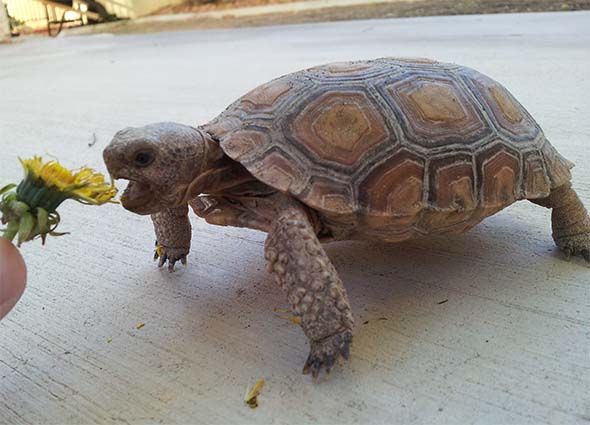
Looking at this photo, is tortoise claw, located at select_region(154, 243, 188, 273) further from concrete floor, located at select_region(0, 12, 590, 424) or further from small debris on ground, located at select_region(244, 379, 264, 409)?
small debris on ground, located at select_region(244, 379, 264, 409)

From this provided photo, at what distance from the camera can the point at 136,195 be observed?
1.43 metres

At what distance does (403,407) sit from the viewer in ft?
3.88

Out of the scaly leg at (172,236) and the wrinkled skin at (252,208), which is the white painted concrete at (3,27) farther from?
the wrinkled skin at (252,208)

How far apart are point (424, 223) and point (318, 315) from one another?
0.42 m

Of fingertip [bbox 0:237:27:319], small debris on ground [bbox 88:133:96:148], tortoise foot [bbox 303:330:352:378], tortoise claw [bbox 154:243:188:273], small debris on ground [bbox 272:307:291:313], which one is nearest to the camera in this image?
fingertip [bbox 0:237:27:319]

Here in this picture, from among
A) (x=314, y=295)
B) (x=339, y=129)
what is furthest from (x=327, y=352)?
(x=339, y=129)

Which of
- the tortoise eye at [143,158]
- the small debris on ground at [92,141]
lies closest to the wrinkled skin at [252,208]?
the tortoise eye at [143,158]

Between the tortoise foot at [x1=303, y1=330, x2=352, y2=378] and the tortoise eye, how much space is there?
593 millimetres

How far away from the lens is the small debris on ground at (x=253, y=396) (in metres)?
1.22

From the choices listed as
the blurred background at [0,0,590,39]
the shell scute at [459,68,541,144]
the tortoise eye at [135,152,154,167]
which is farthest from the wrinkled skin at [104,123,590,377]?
the blurred background at [0,0,590,39]

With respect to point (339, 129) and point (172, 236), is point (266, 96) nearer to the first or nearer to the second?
point (339, 129)

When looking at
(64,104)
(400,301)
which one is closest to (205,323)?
(400,301)

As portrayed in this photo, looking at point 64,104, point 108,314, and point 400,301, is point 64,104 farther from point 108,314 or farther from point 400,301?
point 400,301

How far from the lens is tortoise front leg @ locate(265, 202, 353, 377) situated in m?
1.30
